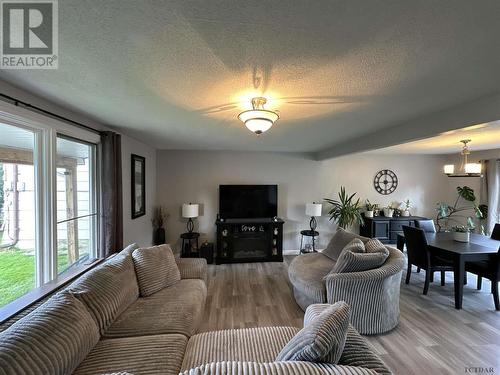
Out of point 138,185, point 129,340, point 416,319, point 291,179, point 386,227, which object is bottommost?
point 416,319

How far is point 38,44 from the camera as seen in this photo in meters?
1.19

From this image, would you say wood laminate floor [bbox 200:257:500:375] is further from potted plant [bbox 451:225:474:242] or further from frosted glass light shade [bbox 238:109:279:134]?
frosted glass light shade [bbox 238:109:279:134]

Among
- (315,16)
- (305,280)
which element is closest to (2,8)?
(315,16)

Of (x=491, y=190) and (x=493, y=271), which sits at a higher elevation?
(x=491, y=190)

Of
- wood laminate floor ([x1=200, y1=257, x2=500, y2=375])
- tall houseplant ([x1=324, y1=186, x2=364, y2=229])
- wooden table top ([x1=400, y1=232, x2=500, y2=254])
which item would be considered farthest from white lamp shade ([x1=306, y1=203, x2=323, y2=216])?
wooden table top ([x1=400, y1=232, x2=500, y2=254])

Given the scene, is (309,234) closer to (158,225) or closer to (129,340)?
(158,225)

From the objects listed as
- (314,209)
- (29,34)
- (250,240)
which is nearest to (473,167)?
(314,209)

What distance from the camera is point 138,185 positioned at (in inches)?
158

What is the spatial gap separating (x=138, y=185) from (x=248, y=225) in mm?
2283

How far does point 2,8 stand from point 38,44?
0.19 meters

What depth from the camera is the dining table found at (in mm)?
2928

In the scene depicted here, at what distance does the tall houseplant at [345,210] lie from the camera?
5168 mm

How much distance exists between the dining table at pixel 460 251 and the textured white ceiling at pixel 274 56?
2037 millimetres

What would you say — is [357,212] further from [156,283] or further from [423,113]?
[156,283]
